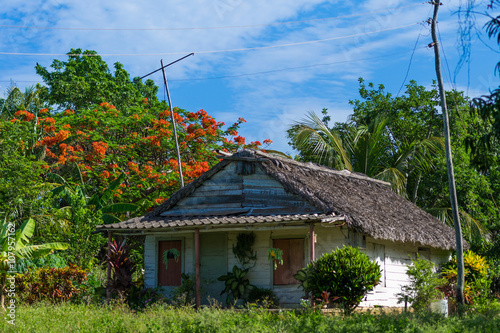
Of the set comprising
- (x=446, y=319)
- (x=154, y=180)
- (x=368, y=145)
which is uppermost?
(x=368, y=145)

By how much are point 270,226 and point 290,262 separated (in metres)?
1.65

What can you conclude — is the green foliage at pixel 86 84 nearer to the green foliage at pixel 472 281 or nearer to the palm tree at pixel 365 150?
the palm tree at pixel 365 150

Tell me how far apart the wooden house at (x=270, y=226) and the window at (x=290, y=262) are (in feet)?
0.08

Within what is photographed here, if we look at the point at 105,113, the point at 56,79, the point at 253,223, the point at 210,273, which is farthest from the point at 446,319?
the point at 56,79

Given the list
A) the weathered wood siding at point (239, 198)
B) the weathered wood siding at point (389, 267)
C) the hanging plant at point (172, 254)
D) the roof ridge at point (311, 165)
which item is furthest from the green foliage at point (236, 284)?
the roof ridge at point (311, 165)

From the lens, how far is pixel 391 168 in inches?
918

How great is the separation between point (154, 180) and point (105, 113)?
3615 millimetres

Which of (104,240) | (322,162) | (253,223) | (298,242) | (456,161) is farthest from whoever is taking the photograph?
(322,162)

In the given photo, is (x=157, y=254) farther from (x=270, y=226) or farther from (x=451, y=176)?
(x=451, y=176)

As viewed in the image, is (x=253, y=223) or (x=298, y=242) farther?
(x=298, y=242)

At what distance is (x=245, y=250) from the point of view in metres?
15.1

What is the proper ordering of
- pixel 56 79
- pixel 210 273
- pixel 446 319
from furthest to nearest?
pixel 56 79 → pixel 210 273 → pixel 446 319

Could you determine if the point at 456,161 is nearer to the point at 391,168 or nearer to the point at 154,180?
the point at 391,168

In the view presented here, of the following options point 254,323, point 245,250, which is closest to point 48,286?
point 245,250
